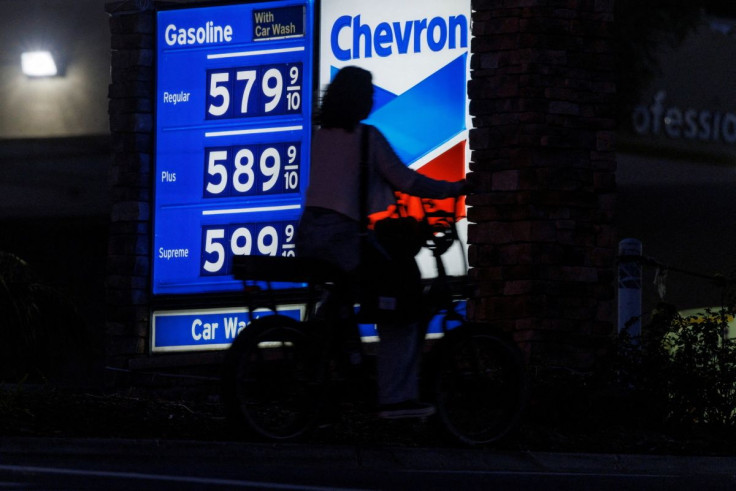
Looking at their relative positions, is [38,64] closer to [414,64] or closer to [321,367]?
[414,64]

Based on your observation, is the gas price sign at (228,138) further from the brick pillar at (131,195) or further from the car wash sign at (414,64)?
the car wash sign at (414,64)

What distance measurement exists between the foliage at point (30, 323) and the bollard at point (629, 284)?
13.7 ft

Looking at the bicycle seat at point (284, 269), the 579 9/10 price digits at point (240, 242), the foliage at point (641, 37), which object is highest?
the foliage at point (641, 37)

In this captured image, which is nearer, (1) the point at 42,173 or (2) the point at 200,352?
(2) the point at 200,352

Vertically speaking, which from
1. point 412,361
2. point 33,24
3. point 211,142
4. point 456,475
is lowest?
point 456,475

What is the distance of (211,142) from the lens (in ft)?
40.6

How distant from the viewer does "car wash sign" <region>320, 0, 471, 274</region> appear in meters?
11.5

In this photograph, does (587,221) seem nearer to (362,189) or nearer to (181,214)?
(181,214)

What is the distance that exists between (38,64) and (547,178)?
5.26 meters

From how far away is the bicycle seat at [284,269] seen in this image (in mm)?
7168

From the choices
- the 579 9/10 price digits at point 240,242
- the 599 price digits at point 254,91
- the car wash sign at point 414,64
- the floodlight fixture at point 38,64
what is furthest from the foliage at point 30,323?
the car wash sign at point 414,64

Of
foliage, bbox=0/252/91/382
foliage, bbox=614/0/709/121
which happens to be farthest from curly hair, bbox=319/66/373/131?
foliage, bbox=614/0/709/121

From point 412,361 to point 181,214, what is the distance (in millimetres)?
5196

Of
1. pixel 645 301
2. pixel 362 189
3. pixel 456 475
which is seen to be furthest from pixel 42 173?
pixel 456 475
